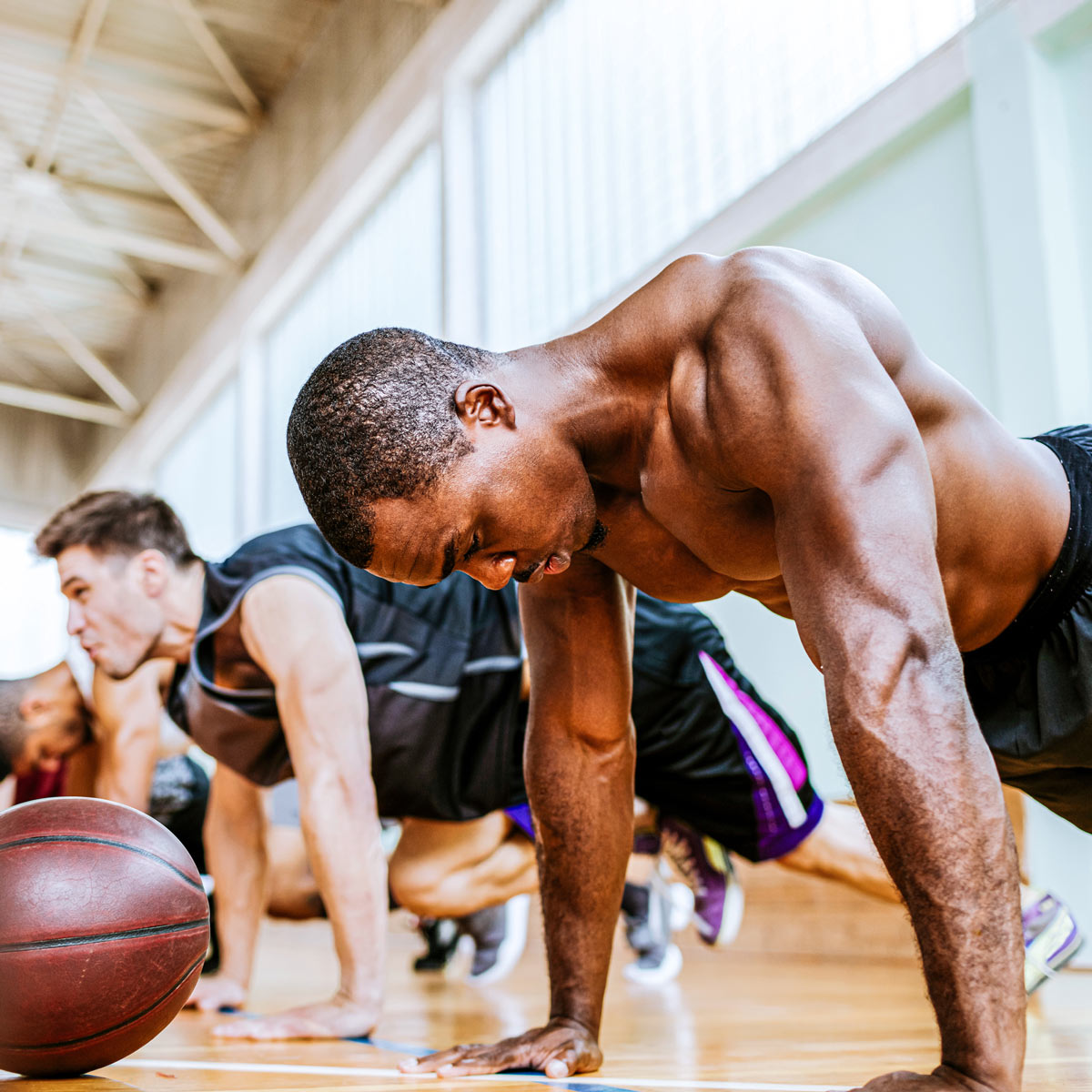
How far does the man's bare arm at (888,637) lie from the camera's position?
1049 millimetres

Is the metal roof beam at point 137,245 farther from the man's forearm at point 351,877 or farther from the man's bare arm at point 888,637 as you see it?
the man's bare arm at point 888,637

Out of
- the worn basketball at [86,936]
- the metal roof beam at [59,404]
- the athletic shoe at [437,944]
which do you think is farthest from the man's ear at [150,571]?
the metal roof beam at [59,404]

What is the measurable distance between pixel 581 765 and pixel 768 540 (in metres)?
0.49

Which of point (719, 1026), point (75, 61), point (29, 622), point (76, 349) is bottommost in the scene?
point (719, 1026)

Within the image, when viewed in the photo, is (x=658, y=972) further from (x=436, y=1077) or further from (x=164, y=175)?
(x=164, y=175)

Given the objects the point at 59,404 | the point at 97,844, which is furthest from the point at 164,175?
the point at 97,844

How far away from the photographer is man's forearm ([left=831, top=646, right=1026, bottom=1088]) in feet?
3.40

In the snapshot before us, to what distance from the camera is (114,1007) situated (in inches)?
56.9

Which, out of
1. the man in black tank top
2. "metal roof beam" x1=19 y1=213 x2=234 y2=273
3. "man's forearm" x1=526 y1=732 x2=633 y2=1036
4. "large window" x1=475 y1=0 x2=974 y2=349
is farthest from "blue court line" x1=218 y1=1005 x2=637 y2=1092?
"metal roof beam" x1=19 y1=213 x2=234 y2=273

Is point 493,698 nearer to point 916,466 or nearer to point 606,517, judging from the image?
point 606,517

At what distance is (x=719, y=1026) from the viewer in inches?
92.0

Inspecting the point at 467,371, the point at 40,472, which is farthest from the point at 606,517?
the point at 40,472

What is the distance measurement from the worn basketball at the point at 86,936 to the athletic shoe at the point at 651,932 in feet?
7.36

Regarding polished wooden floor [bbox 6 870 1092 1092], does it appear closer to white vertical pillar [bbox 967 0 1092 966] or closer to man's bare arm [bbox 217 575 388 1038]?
man's bare arm [bbox 217 575 388 1038]
